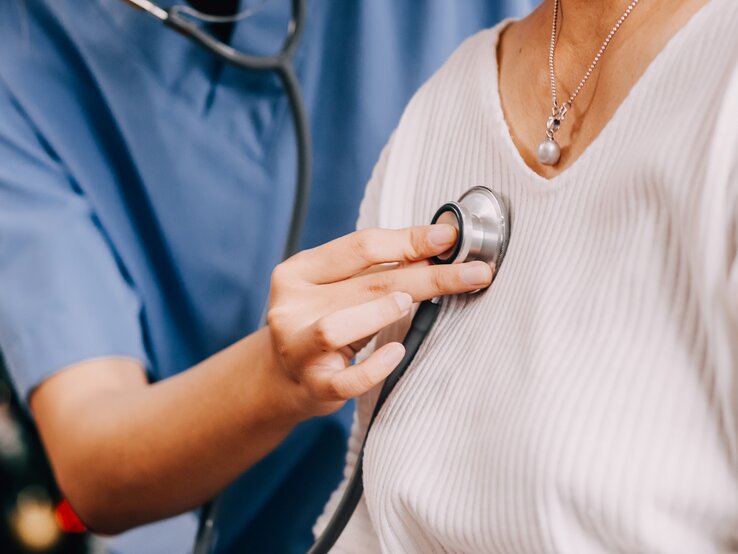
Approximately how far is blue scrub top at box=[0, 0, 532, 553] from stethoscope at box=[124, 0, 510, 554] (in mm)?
56

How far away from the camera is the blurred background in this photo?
1.11m

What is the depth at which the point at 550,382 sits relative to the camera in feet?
1.46

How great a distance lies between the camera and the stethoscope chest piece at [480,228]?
0.53 metres

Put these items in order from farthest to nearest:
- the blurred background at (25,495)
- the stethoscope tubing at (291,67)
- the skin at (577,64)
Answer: the blurred background at (25,495), the stethoscope tubing at (291,67), the skin at (577,64)

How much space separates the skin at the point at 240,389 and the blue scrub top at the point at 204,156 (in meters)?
0.11

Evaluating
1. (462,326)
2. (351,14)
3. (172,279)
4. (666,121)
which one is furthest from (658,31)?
(172,279)

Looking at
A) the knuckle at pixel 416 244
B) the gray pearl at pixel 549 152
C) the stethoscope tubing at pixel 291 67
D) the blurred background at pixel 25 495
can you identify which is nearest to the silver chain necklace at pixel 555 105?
the gray pearl at pixel 549 152

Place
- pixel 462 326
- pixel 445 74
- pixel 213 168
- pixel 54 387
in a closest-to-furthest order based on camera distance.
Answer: pixel 462 326
pixel 445 74
pixel 54 387
pixel 213 168

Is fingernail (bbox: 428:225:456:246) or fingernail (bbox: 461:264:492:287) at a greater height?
fingernail (bbox: 428:225:456:246)

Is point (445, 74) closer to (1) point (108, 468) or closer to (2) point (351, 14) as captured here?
(2) point (351, 14)

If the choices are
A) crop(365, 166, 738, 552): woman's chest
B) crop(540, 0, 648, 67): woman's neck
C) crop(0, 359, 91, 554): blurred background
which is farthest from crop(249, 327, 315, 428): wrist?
crop(0, 359, 91, 554): blurred background

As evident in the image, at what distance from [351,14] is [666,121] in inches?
24.5

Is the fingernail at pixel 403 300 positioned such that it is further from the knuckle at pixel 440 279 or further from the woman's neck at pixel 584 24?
the woman's neck at pixel 584 24

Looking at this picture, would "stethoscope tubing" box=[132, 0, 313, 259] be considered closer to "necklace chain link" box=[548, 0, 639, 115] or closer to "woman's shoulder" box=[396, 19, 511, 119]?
"woman's shoulder" box=[396, 19, 511, 119]
